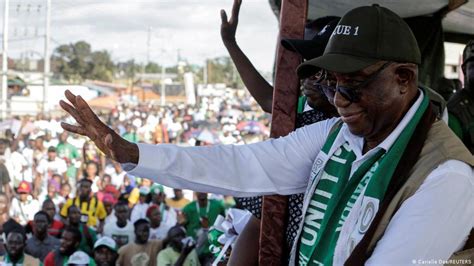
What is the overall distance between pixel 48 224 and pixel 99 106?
2217 cm

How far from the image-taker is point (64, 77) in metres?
33.9

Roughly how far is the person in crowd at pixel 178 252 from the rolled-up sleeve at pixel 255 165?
6.13m

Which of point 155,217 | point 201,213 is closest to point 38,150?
point 155,217

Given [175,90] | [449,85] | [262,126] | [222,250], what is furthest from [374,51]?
[175,90]

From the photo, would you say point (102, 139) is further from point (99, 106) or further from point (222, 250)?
point (99, 106)

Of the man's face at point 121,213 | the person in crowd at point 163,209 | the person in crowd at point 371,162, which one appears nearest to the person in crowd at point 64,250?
the man's face at point 121,213

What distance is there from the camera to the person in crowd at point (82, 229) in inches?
327

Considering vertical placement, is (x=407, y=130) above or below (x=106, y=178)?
above

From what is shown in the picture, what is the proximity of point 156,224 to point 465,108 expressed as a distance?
21.1 feet

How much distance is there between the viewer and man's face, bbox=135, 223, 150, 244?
8.58m

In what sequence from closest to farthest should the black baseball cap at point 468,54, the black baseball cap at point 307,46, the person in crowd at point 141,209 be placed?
the black baseball cap at point 307,46 < the black baseball cap at point 468,54 < the person in crowd at point 141,209

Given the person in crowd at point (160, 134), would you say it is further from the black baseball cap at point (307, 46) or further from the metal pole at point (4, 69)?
the black baseball cap at point (307, 46)

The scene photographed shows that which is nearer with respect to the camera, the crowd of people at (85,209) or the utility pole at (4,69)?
the crowd of people at (85,209)

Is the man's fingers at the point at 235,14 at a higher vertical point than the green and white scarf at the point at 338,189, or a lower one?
higher
